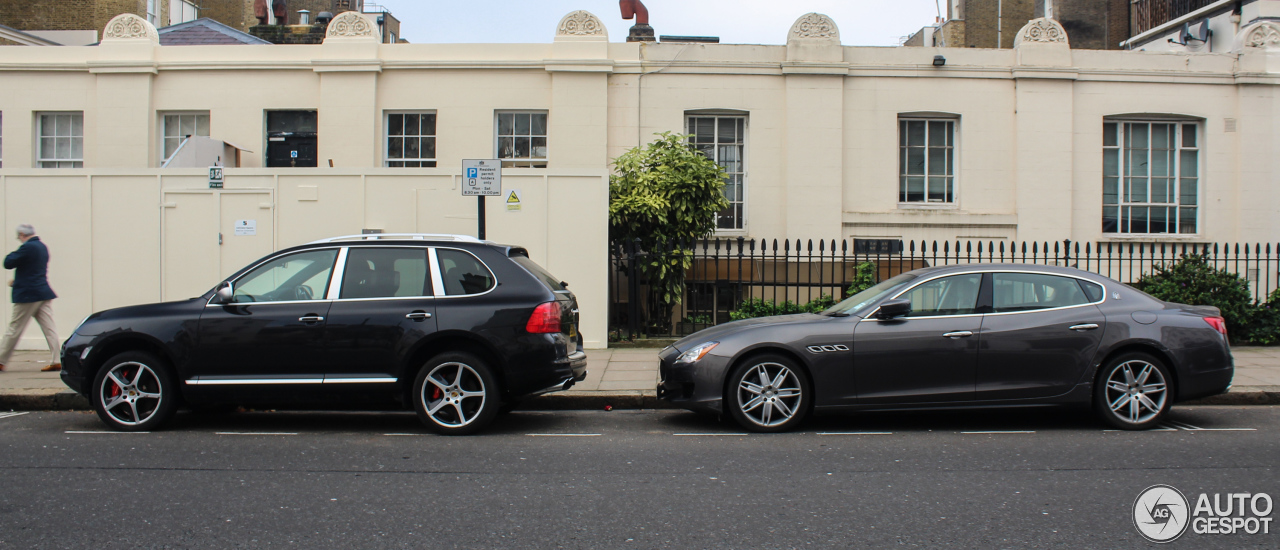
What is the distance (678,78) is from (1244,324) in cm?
895

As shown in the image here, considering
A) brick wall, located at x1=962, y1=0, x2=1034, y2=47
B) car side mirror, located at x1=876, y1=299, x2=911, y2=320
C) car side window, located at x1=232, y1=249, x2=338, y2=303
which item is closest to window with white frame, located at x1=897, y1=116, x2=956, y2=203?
car side mirror, located at x1=876, y1=299, x2=911, y2=320

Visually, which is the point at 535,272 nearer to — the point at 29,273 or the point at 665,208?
the point at 665,208

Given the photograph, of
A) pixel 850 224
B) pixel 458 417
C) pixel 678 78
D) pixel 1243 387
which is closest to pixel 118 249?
pixel 458 417

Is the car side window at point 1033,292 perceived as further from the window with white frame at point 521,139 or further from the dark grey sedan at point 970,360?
the window with white frame at point 521,139

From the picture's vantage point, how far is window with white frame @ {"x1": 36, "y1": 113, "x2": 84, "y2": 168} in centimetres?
1478

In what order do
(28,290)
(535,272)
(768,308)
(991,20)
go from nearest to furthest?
1. (535,272)
2. (28,290)
3. (768,308)
4. (991,20)

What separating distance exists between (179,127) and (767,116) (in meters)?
9.87

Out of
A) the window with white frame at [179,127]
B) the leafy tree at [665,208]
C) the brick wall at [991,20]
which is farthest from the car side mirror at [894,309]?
the brick wall at [991,20]

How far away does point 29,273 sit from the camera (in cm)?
1007

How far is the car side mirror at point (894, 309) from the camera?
707 cm

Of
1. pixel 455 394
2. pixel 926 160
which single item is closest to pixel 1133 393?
pixel 455 394

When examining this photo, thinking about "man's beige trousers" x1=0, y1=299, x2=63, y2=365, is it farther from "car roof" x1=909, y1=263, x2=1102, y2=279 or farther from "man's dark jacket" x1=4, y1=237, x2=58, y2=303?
"car roof" x1=909, y1=263, x2=1102, y2=279

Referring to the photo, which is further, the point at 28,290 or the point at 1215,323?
the point at 28,290

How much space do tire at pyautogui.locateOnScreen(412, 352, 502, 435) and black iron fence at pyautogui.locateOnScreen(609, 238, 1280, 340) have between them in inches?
209
